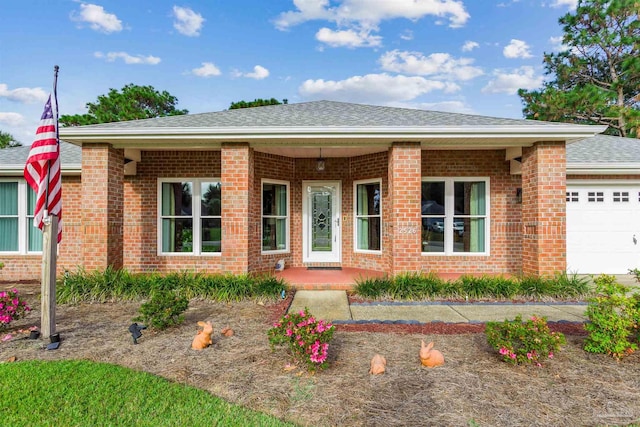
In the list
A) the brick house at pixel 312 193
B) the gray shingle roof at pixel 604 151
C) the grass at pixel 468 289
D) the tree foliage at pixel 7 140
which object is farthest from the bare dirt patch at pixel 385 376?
the tree foliage at pixel 7 140

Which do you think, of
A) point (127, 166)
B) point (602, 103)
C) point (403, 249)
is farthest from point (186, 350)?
point (602, 103)

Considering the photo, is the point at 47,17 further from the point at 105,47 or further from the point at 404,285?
the point at 404,285

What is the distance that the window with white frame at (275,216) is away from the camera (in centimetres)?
873

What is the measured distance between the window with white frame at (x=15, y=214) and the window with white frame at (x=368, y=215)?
7994 mm

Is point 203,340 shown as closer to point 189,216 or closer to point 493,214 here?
point 189,216

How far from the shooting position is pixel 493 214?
849cm

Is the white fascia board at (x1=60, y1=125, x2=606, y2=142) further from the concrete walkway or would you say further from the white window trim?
the concrete walkway

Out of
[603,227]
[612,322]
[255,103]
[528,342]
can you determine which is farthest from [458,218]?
[255,103]

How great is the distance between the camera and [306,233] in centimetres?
916

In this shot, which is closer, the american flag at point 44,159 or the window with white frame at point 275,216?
the american flag at point 44,159

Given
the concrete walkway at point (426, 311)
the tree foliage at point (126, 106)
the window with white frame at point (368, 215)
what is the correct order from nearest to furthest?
1. the concrete walkway at point (426, 311)
2. the window with white frame at point (368, 215)
3. the tree foliage at point (126, 106)

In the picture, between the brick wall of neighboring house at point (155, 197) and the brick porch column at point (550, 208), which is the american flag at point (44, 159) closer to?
the brick wall of neighboring house at point (155, 197)

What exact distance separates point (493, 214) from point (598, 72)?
54.4 feet

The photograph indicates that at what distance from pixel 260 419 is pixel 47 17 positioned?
13.7m
